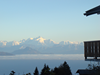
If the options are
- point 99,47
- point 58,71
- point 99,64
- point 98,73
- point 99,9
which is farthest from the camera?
point 99,64

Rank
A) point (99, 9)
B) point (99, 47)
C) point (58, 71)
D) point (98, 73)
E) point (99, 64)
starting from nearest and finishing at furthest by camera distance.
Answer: point (99, 9) < point (99, 47) < point (98, 73) < point (58, 71) < point (99, 64)

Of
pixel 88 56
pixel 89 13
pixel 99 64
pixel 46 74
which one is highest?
pixel 89 13

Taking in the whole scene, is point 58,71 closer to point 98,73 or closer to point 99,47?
point 98,73

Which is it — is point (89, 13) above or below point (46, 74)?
above

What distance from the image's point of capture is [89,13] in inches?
555

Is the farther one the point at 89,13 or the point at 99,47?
the point at 99,47

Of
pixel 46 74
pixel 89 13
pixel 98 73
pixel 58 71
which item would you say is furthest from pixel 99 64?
pixel 89 13

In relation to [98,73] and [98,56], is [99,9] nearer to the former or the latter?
[98,56]

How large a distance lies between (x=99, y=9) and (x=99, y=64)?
1398 centimetres

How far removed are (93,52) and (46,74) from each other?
990 centimetres

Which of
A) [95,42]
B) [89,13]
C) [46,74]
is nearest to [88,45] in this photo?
[95,42]

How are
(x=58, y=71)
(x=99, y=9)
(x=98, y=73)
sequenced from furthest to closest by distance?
1. (x=58, y=71)
2. (x=98, y=73)
3. (x=99, y=9)

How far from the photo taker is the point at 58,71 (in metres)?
23.4

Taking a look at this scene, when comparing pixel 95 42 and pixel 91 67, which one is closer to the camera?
pixel 95 42
